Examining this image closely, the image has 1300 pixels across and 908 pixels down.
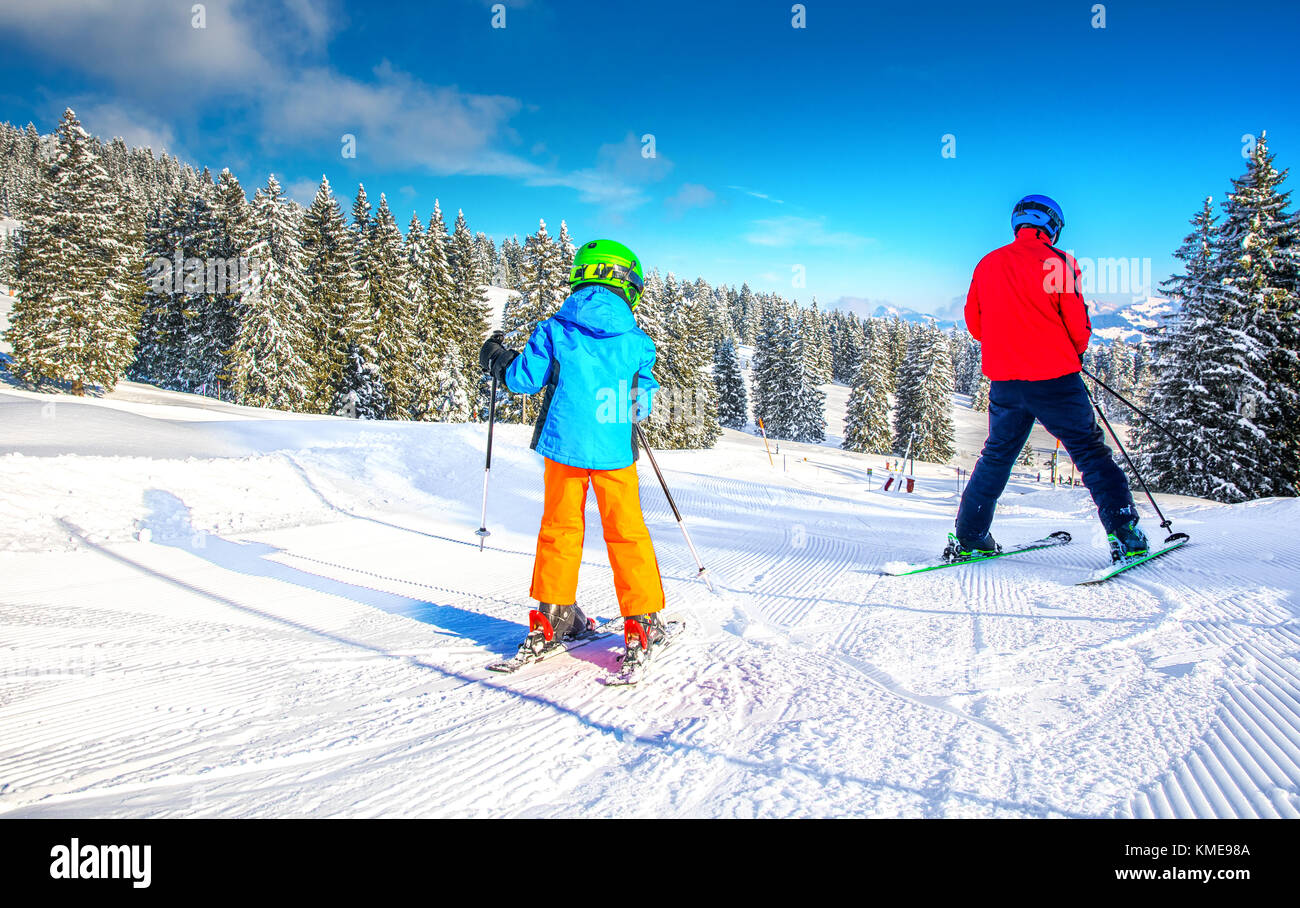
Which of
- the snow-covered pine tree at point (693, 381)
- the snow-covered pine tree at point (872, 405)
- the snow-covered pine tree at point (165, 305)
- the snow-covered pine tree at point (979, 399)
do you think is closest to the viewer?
the snow-covered pine tree at point (165, 305)

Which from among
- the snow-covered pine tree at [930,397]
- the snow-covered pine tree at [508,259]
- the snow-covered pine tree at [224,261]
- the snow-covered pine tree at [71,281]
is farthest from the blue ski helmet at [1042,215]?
the snow-covered pine tree at [508,259]

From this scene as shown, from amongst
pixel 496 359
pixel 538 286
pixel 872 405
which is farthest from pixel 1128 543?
pixel 872 405

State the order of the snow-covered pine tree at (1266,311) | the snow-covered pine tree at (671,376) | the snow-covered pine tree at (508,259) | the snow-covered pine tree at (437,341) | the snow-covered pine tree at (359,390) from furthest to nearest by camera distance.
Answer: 1. the snow-covered pine tree at (508,259)
2. the snow-covered pine tree at (671,376)
3. the snow-covered pine tree at (437,341)
4. the snow-covered pine tree at (359,390)
5. the snow-covered pine tree at (1266,311)

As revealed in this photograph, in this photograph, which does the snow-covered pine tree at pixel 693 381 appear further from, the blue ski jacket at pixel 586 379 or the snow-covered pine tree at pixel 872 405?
the blue ski jacket at pixel 586 379

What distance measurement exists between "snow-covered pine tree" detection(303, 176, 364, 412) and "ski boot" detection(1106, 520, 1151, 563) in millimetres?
33276

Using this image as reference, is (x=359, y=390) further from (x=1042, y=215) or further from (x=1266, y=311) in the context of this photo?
(x=1266, y=311)

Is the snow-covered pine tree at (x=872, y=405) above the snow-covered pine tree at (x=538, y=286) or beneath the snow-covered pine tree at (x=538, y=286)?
beneath

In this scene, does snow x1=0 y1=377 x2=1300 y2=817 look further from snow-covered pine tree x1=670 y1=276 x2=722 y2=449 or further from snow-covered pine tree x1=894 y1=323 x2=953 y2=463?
snow-covered pine tree x1=894 y1=323 x2=953 y2=463

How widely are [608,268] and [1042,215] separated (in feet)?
10.2

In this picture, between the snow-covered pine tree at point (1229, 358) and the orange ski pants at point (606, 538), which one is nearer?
the orange ski pants at point (606, 538)

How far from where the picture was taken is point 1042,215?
13.4ft

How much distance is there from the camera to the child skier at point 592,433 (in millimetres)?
2885
